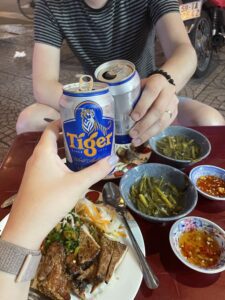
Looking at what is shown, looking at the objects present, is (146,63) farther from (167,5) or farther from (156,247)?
(156,247)

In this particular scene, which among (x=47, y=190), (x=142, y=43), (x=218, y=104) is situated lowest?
(x=218, y=104)

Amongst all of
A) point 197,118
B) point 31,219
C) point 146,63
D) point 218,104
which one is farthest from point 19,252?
point 218,104

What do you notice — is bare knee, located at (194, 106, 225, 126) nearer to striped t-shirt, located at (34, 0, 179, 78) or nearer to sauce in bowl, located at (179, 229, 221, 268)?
striped t-shirt, located at (34, 0, 179, 78)

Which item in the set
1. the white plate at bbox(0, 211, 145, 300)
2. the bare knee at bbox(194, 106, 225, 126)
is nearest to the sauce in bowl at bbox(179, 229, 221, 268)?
the white plate at bbox(0, 211, 145, 300)

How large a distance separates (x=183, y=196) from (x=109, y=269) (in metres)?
0.30

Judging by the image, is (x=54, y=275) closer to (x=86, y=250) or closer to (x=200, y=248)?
(x=86, y=250)

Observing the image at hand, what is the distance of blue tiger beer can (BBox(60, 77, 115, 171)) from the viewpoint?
642 millimetres

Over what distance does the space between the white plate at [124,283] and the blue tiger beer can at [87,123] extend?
0.24 metres

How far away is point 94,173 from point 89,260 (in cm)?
22

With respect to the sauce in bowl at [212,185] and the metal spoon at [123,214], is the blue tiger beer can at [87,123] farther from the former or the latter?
the sauce in bowl at [212,185]

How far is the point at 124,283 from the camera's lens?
0.64 metres

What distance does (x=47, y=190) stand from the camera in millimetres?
561

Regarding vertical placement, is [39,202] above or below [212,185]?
above

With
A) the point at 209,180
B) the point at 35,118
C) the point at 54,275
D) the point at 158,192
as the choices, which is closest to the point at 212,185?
the point at 209,180
